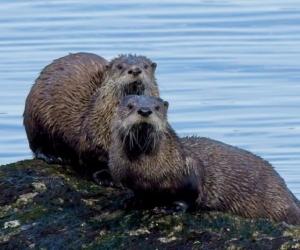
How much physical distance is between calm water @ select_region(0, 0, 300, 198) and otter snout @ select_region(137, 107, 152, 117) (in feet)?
13.4

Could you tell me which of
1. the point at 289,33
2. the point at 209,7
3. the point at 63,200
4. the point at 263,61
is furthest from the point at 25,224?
the point at 209,7

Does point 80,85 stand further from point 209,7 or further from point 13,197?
point 209,7

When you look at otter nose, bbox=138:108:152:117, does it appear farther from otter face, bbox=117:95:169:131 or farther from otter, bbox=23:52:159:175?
otter, bbox=23:52:159:175

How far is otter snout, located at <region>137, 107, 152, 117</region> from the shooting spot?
6.92 meters

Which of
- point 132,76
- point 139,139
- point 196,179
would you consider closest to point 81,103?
point 132,76

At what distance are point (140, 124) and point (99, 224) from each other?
1.69 feet

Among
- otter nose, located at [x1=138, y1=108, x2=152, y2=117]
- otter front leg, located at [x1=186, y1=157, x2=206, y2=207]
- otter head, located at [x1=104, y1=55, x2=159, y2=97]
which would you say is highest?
otter head, located at [x1=104, y1=55, x2=159, y2=97]

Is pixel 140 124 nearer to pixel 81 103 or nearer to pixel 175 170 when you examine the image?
pixel 175 170

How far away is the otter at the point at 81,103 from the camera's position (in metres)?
8.17

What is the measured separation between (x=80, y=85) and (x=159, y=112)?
1.84m

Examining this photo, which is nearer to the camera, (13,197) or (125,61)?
(13,197)

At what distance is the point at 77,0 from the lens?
21625mm

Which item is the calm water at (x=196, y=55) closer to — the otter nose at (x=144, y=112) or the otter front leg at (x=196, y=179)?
the otter front leg at (x=196, y=179)

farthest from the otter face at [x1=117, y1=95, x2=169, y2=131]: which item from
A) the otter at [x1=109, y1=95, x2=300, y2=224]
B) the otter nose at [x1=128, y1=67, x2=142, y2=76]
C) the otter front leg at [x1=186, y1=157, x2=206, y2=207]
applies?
the otter nose at [x1=128, y1=67, x2=142, y2=76]
